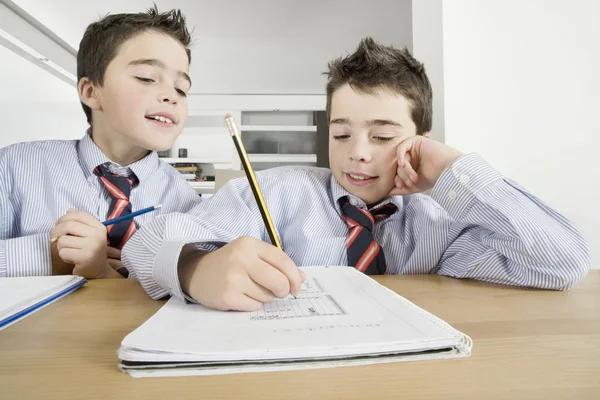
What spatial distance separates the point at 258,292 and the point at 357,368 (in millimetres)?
183

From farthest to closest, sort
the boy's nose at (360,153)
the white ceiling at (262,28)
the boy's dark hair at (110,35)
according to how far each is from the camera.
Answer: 1. the white ceiling at (262,28)
2. the boy's dark hair at (110,35)
3. the boy's nose at (360,153)

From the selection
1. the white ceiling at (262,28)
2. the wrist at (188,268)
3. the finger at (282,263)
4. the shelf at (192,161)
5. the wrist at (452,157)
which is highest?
the white ceiling at (262,28)

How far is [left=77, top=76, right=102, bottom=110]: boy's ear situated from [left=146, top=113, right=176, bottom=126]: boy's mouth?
0.57ft

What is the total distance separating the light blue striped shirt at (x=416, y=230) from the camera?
0.65 metres

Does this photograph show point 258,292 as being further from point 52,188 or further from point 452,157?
point 52,188

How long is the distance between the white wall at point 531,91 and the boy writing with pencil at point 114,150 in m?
0.78

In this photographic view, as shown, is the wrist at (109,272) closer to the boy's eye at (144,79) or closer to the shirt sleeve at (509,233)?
the boy's eye at (144,79)

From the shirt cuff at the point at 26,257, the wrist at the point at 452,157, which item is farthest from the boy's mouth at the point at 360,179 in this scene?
the shirt cuff at the point at 26,257

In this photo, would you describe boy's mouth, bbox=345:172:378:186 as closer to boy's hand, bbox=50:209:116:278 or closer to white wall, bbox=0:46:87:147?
boy's hand, bbox=50:209:116:278

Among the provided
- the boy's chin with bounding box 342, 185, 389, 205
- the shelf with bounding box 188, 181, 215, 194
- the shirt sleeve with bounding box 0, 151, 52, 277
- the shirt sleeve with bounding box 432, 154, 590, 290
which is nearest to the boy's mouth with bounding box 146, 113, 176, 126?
the shirt sleeve with bounding box 0, 151, 52, 277

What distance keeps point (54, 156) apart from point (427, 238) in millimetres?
970

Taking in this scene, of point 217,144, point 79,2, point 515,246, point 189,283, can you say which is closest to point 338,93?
point 515,246

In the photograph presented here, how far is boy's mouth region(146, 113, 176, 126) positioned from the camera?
3.53 ft

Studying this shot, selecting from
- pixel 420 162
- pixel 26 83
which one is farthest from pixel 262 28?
pixel 420 162
